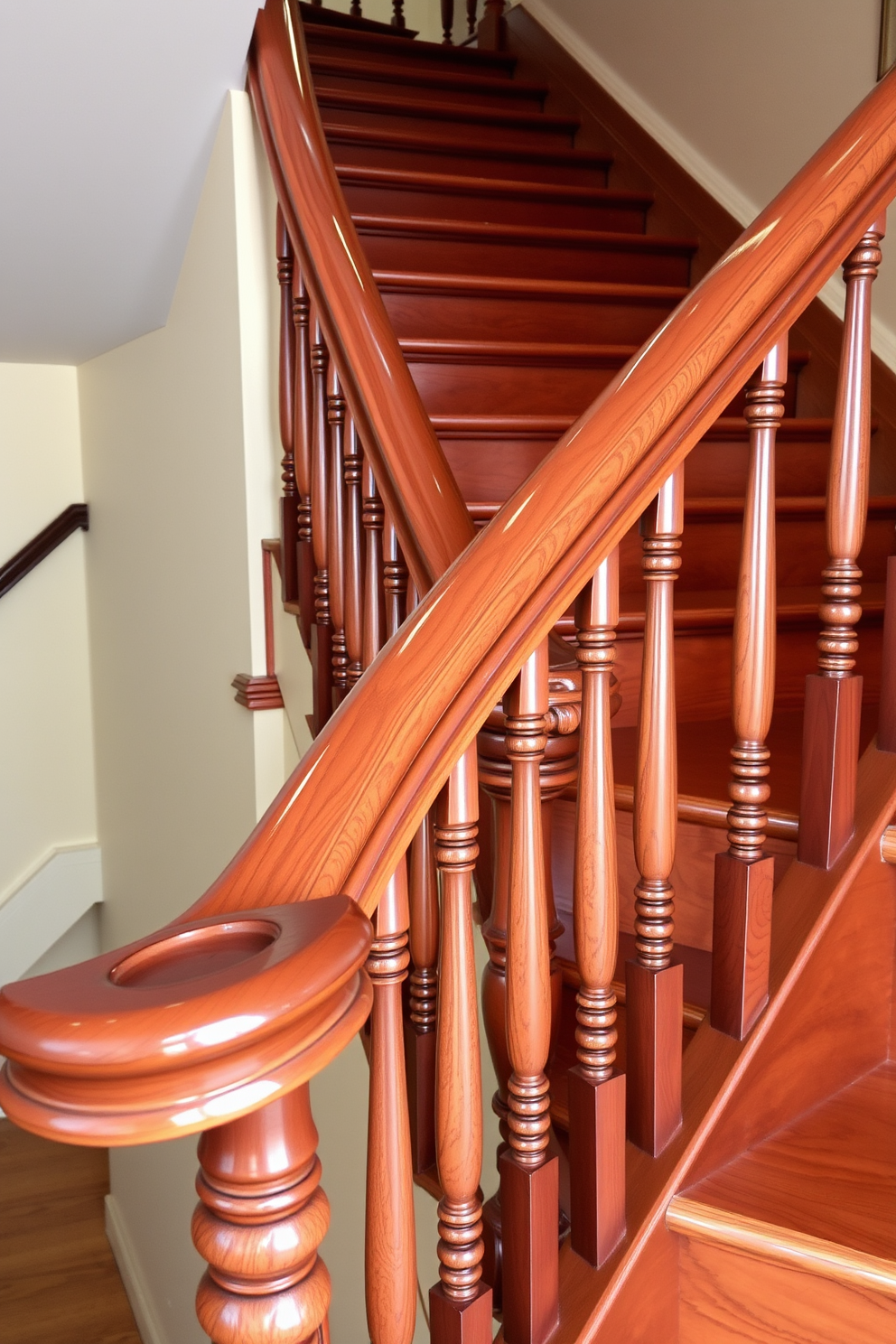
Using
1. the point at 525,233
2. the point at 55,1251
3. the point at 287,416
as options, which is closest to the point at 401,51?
the point at 525,233

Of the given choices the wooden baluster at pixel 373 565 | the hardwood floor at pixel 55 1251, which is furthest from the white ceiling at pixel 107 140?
the hardwood floor at pixel 55 1251

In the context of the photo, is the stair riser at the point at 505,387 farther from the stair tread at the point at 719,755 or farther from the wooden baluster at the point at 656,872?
the wooden baluster at the point at 656,872

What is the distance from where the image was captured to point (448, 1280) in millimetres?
957

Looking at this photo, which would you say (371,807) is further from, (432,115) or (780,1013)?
(432,115)

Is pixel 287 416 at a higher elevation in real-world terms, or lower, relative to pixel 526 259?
lower

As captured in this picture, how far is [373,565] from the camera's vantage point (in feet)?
5.23

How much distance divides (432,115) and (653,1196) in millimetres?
3178

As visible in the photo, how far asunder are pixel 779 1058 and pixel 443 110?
9.91 feet

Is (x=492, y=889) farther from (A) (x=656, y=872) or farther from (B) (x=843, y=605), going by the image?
(B) (x=843, y=605)

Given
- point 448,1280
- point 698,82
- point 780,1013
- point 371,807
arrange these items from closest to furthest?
point 371,807
point 448,1280
point 780,1013
point 698,82

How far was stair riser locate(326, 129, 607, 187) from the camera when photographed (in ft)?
10.2

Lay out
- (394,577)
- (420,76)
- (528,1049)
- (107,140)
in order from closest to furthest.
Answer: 1. (528,1049)
2. (394,577)
3. (107,140)
4. (420,76)

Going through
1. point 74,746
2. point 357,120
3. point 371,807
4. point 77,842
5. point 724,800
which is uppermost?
point 357,120

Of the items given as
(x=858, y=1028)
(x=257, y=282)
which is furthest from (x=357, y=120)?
(x=858, y=1028)
